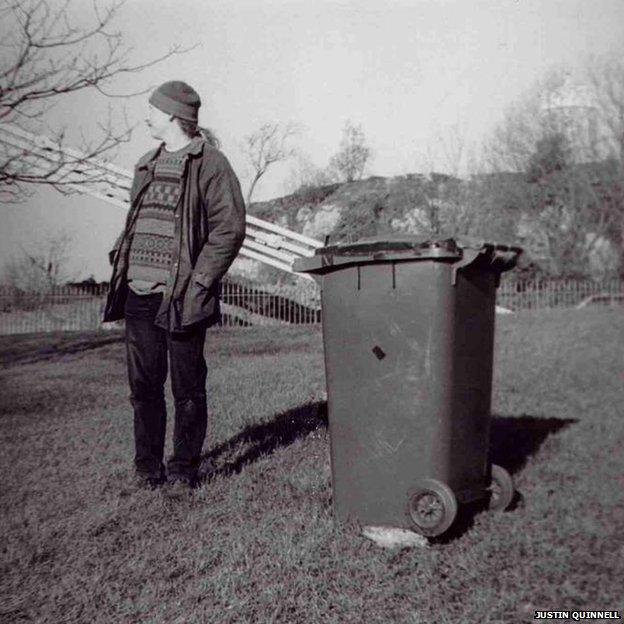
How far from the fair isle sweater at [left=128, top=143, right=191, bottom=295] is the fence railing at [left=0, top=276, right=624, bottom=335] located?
14.8m

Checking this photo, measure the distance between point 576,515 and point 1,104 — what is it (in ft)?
28.4

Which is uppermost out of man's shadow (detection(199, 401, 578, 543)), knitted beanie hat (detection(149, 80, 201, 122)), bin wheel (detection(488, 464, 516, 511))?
knitted beanie hat (detection(149, 80, 201, 122))

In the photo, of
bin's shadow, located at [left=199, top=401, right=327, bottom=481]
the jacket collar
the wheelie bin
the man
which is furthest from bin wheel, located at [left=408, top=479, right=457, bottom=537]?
the jacket collar

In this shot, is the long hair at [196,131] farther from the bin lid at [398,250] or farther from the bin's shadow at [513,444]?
the bin's shadow at [513,444]

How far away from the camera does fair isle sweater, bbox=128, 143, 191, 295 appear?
3.87m

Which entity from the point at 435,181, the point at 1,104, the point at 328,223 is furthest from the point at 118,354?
the point at 435,181

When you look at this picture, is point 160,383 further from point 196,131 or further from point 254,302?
point 254,302

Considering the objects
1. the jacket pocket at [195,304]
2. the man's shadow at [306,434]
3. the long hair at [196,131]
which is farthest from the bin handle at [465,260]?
the long hair at [196,131]

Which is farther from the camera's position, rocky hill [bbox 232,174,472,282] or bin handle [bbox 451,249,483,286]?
rocky hill [bbox 232,174,472,282]

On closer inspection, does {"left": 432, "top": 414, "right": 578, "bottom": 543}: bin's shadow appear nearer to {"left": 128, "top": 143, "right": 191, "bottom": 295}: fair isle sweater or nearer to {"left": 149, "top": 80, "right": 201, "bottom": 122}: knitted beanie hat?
{"left": 128, "top": 143, "right": 191, "bottom": 295}: fair isle sweater

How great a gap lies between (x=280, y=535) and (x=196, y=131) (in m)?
2.29

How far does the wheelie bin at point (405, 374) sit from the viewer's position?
3152mm


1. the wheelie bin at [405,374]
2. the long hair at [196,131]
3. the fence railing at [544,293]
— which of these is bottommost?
the fence railing at [544,293]

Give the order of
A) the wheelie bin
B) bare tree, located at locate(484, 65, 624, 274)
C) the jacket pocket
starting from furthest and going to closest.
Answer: bare tree, located at locate(484, 65, 624, 274) → the jacket pocket → the wheelie bin
